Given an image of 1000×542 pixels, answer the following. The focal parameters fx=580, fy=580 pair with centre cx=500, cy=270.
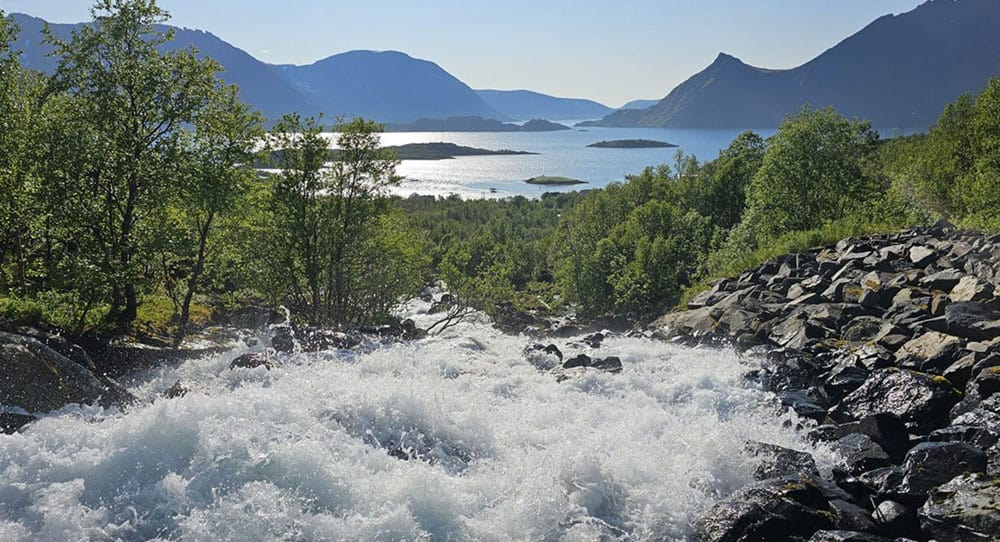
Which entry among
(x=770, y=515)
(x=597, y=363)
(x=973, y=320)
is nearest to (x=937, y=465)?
(x=770, y=515)

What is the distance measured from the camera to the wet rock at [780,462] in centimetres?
1415

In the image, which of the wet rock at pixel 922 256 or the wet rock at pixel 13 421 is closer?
the wet rock at pixel 13 421

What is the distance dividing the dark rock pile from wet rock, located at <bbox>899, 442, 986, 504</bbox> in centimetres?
3

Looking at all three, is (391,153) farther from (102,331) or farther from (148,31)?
(102,331)

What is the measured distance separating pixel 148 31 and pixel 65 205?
294 inches

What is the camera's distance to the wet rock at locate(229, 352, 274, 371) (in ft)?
66.5

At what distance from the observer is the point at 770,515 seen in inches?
475

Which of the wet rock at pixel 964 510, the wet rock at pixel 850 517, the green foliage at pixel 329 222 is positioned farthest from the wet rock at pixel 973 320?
the green foliage at pixel 329 222

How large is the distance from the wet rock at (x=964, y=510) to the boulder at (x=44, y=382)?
20093 mm

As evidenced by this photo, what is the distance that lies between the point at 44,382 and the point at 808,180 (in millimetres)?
48504

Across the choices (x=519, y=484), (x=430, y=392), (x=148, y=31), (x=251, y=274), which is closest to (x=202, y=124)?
(x=148, y=31)

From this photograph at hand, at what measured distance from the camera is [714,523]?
12422mm

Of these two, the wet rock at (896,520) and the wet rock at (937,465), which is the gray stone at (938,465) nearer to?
the wet rock at (937,465)

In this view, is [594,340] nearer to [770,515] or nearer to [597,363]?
[597,363]
